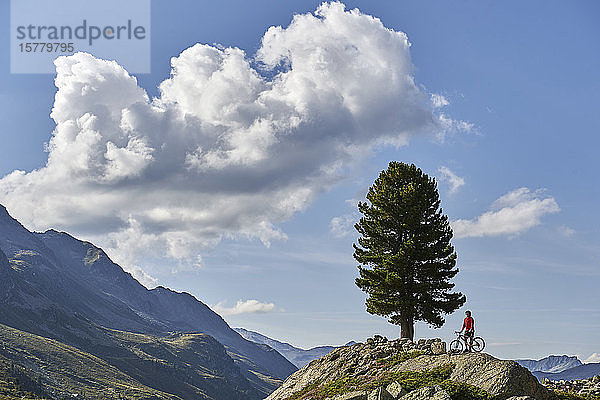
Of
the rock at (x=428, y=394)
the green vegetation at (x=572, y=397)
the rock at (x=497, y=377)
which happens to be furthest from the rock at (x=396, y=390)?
the green vegetation at (x=572, y=397)

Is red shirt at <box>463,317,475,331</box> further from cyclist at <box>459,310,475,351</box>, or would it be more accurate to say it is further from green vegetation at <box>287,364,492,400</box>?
green vegetation at <box>287,364,492,400</box>

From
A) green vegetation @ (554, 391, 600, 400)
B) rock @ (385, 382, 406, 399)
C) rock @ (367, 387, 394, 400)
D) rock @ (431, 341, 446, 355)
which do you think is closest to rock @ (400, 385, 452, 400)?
rock @ (385, 382, 406, 399)

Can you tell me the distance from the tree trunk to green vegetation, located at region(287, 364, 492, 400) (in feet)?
36.1

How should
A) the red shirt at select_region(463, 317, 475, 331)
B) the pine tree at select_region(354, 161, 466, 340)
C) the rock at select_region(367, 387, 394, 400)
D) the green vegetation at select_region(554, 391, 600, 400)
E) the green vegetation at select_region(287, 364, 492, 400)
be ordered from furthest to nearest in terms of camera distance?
the pine tree at select_region(354, 161, 466, 340) < the red shirt at select_region(463, 317, 475, 331) < the green vegetation at select_region(554, 391, 600, 400) < the rock at select_region(367, 387, 394, 400) < the green vegetation at select_region(287, 364, 492, 400)

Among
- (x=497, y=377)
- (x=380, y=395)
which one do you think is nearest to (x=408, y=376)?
(x=380, y=395)

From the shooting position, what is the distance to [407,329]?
4978 centimetres

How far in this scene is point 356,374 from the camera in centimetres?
4025

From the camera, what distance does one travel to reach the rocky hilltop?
28.3m

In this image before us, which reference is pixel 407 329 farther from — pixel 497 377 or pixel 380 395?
pixel 380 395

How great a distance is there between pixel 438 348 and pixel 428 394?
41.1ft

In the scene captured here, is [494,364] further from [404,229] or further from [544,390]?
[404,229]

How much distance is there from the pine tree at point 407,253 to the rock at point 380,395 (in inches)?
773

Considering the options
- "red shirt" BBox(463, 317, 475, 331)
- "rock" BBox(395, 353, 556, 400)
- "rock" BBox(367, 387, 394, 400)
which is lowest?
"rock" BBox(367, 387, 394, 400)

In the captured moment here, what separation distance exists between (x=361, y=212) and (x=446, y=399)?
93.0 ft
